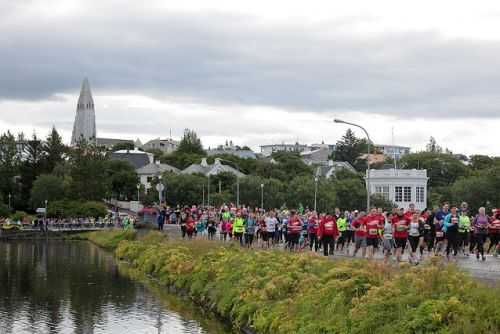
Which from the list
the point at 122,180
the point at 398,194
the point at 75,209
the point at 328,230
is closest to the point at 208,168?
the point at 122,180

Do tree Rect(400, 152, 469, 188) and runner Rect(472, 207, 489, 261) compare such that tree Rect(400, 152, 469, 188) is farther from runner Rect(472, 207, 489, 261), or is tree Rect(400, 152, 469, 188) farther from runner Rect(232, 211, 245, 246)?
runner Rect(472, 207, 489, 261)

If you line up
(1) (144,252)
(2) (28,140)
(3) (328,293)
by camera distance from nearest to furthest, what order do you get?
(3) (328,293) < (1) (144,252) < (2) (28,140)

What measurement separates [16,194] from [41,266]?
7195cm

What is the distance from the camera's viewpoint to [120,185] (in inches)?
5423

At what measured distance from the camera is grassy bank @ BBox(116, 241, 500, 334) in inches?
619

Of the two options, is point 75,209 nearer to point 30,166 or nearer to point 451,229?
point 30,166

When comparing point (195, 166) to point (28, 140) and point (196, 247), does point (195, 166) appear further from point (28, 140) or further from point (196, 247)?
point (196, 247)

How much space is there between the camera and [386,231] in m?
26.8

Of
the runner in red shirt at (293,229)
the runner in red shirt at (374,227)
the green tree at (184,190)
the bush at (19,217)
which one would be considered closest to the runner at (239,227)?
the runner in red shirt at (293,229)

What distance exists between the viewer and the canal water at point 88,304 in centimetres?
2773

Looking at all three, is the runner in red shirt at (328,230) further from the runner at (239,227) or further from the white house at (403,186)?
the white house at (403,186)

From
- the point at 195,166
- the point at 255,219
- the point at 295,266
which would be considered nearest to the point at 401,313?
the point at 295,266

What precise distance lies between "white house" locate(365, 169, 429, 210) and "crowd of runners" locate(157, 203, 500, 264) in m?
64.7

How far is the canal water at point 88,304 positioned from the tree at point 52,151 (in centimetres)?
7383
